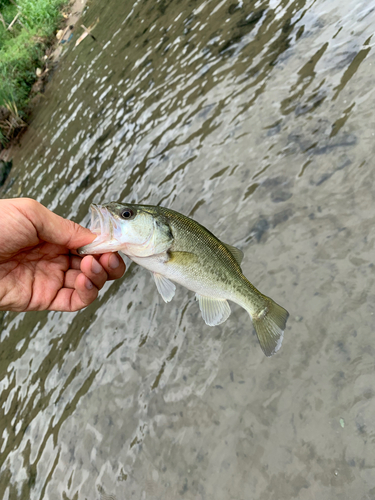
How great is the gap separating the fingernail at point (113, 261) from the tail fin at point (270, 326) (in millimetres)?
1388

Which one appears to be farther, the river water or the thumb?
the river water

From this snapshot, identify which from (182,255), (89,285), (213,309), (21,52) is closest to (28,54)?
(21,52)

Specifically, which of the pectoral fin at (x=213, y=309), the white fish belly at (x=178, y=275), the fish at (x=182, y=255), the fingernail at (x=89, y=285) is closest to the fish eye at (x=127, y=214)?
the fish at (x=182, y=255)

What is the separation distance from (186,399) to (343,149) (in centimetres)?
422

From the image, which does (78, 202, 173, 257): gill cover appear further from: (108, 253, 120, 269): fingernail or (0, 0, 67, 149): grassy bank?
(0, 0, 67, 149): grassy bank

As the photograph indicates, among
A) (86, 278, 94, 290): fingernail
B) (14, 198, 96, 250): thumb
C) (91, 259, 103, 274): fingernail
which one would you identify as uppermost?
(14, 198, 96, 250): thumb

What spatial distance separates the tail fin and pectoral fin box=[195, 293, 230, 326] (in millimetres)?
310

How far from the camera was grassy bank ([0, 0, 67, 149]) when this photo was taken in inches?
554

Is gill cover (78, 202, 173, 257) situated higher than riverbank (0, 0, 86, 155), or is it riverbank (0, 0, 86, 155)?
riverbank (0, 0, 86, 155)

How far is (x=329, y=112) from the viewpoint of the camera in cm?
576

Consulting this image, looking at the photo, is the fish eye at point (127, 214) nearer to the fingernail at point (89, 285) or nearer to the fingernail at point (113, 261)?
the fingernail at point (113, 261)

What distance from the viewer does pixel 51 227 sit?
3.16 metres

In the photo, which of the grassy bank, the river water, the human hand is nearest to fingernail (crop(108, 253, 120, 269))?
the human hand

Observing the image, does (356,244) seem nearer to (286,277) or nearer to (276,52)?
(286,277)
